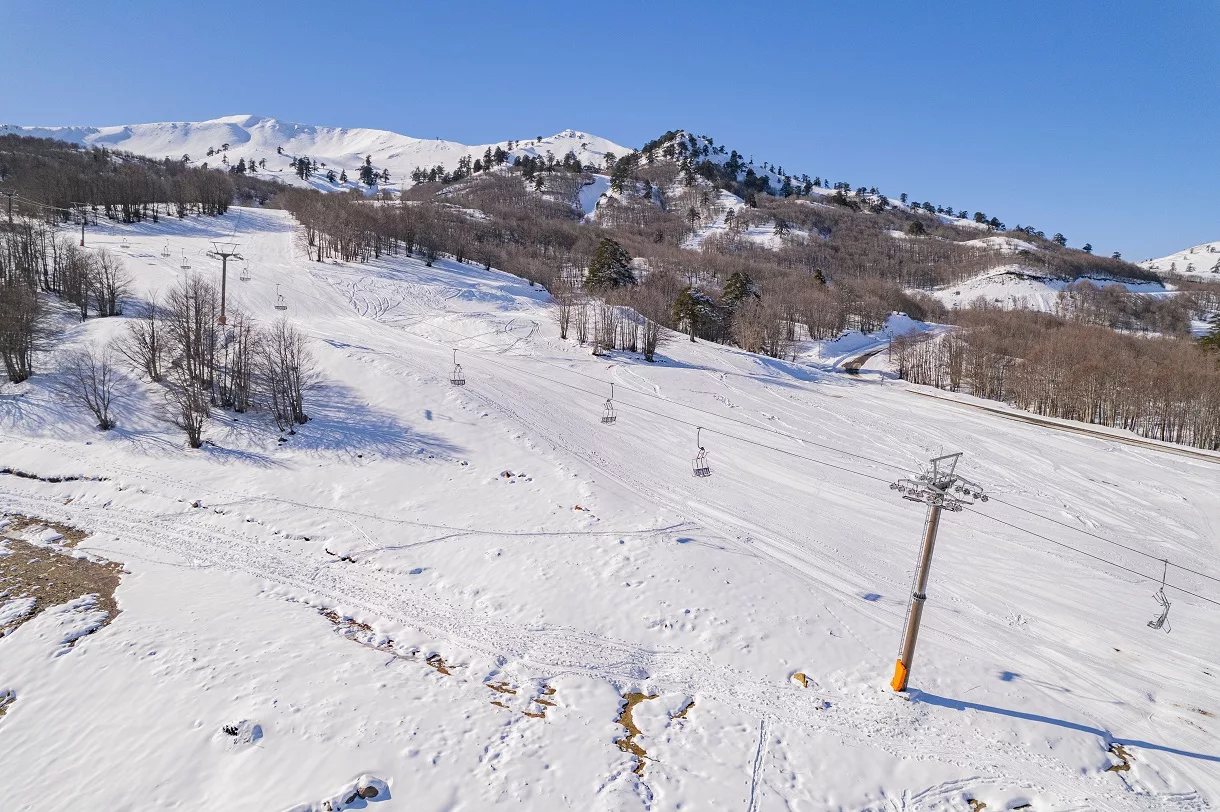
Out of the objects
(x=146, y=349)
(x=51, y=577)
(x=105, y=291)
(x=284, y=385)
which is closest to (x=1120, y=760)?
(x=51, y=577)

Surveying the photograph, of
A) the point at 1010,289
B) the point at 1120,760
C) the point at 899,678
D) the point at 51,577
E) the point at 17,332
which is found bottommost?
the point at 51,577

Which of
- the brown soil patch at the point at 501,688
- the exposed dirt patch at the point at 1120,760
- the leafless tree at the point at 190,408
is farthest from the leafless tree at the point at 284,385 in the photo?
the exposed dirt patch at the point at 1120,760

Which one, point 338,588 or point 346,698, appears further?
point 338,588

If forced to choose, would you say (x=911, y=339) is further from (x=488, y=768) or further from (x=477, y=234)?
(x=477, y=234)

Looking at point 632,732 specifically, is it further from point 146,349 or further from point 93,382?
point 146,349

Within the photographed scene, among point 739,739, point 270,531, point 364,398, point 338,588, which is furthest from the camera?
point 364,398

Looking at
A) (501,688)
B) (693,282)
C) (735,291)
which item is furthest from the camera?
(693,282)

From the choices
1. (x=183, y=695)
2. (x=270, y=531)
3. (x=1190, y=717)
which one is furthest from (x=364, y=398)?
(x=1190, y=717)
